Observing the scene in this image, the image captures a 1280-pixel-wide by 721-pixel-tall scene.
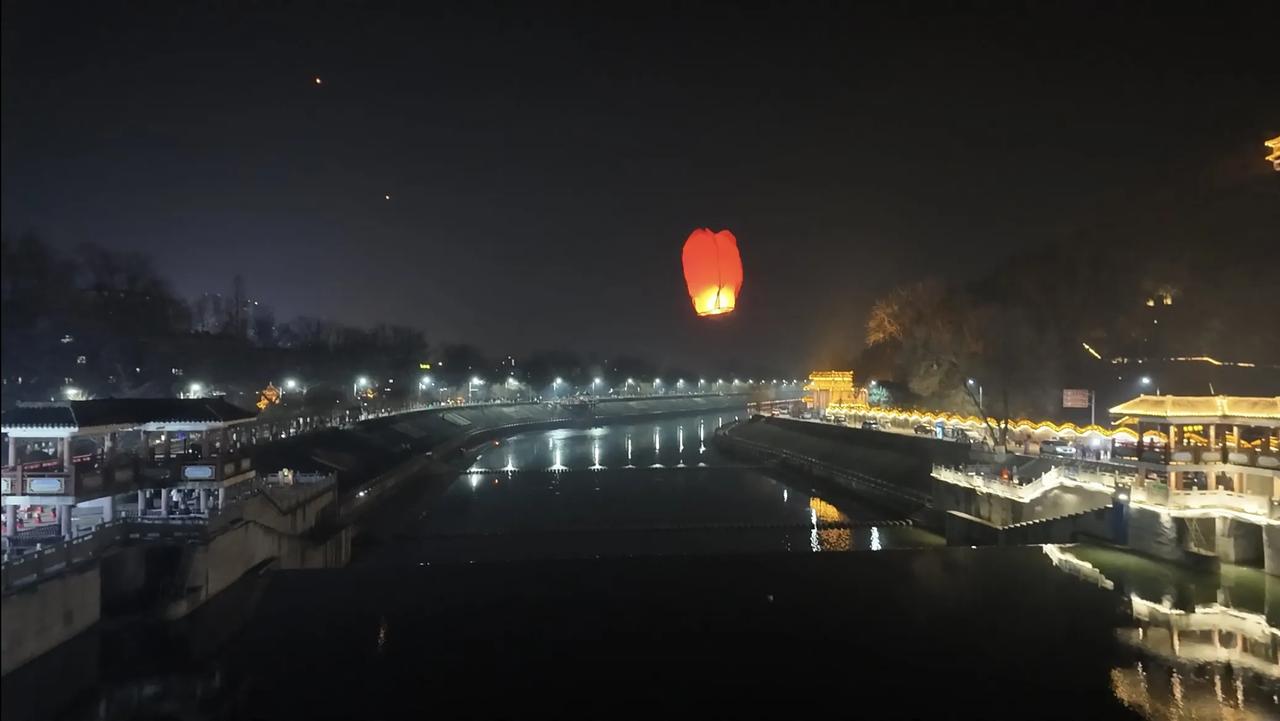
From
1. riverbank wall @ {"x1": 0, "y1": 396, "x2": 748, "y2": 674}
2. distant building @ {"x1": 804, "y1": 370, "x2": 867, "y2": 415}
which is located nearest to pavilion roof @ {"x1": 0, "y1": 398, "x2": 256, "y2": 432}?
riverbank wall @ {"x1": 0, "y1": 396, "x2": 748, "y2": 674}

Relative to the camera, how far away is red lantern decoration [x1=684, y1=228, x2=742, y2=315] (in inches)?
742

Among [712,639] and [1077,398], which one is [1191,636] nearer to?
[712,639]

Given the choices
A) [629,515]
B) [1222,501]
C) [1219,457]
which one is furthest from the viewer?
[629,515]

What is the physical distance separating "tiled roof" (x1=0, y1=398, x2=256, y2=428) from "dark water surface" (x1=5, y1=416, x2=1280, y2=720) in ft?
9.85

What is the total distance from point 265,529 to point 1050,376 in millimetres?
26477

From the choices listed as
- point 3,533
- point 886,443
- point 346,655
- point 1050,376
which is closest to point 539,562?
point 346,655

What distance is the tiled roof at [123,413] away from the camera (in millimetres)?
10523

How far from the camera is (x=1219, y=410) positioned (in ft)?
49.4

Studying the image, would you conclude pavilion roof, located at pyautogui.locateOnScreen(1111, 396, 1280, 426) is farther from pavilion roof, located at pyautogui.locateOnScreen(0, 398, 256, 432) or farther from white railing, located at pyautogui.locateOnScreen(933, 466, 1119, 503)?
pavilion roof, located at pyautogui.locateOnScreen(0, 398, 256, 432)

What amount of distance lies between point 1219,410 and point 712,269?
1063cm

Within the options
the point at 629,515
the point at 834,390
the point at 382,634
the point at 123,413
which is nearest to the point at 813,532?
the point at 629,515

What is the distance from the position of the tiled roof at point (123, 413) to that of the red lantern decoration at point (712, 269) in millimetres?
10273

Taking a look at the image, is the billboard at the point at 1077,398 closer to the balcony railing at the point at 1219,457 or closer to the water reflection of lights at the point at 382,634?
the balcony railing at the point at 1219,457

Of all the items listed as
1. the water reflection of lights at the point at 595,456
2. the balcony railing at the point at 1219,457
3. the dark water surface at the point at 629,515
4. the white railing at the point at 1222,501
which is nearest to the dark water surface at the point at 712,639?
the dark water surface at the point at 629,515
